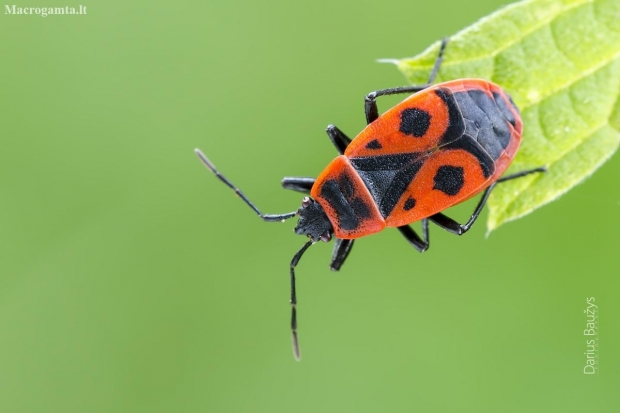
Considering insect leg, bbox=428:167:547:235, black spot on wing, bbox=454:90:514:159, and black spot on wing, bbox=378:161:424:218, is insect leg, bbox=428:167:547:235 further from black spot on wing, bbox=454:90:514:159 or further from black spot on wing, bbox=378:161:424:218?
black spot on wing, bbox=378:161:424:218

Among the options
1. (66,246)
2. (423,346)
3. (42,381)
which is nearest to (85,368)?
(42,381)

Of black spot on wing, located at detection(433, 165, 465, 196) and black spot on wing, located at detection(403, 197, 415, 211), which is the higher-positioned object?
black spot on wing, located at detection(433, 165, 465, 196)

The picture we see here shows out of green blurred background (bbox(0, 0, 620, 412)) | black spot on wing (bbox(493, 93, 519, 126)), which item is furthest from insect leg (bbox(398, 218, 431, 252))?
green blurred background (bbox(0, 0, 620, 412))

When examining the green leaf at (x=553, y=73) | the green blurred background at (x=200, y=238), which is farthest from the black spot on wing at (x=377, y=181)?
the green blurred background at (x=200, y=238)

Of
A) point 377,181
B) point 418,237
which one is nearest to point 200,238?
point 418,237

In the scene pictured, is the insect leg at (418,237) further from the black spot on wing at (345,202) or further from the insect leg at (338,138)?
the insect leg at (338,138)

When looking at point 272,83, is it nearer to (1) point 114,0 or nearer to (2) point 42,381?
(1) point 114,0
